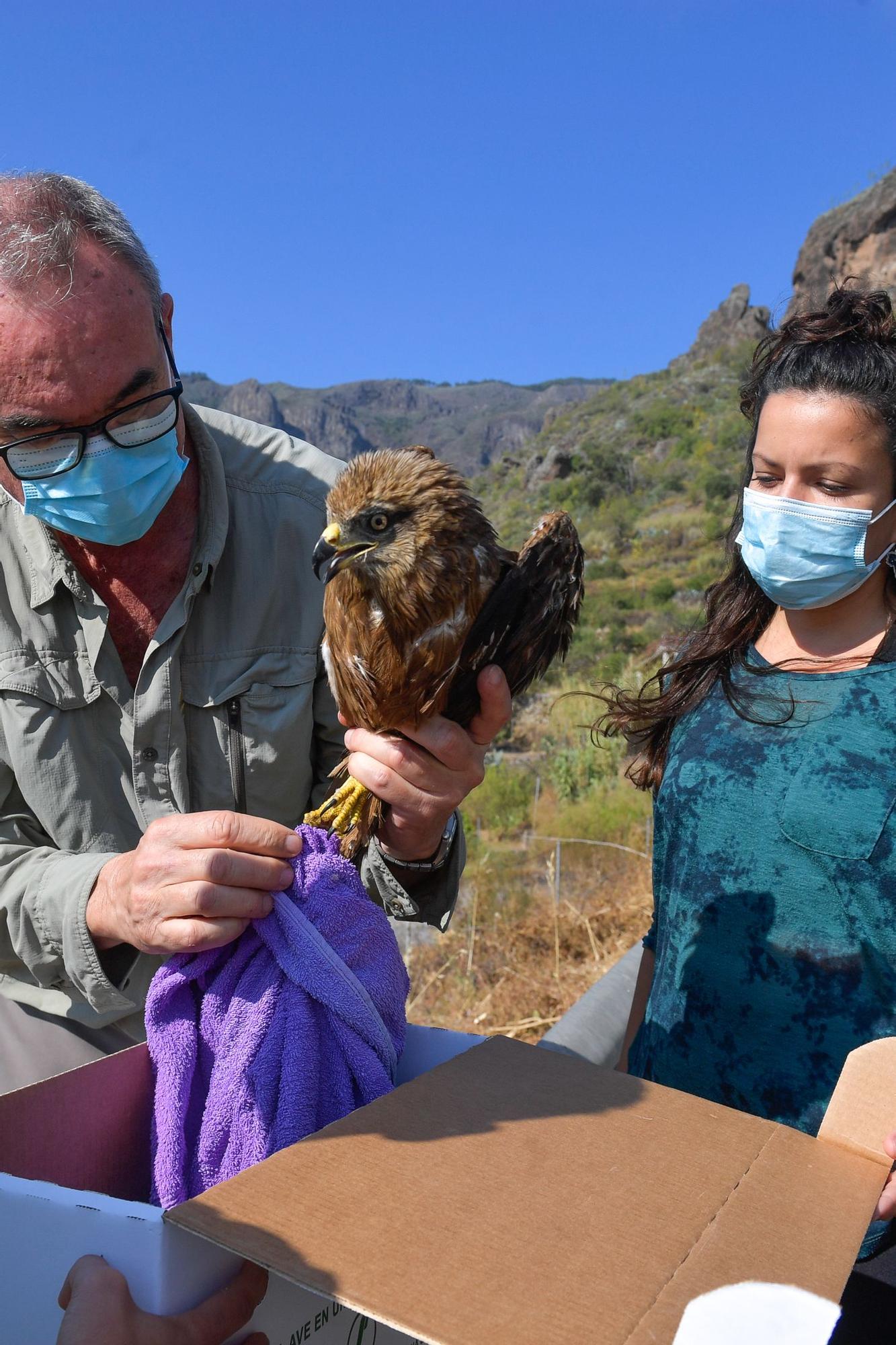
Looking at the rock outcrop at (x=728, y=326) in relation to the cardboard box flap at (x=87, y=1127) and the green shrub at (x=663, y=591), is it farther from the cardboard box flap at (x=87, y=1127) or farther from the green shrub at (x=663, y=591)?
the cardboard box flap at (x=87, y=1127)

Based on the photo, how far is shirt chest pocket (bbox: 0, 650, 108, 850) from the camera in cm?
273

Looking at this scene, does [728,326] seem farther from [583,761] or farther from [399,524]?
[399,524]

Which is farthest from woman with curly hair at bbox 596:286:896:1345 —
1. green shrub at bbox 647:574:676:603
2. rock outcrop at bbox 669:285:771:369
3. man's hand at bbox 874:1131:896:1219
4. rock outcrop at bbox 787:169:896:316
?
rock outcrop at bbox 669:285:771:369

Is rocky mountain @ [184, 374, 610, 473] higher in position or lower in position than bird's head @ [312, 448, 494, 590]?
higher

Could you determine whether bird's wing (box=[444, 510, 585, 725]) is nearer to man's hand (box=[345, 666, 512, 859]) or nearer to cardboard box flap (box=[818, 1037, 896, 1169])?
man's hand (box=[345, 666, 512, 859])

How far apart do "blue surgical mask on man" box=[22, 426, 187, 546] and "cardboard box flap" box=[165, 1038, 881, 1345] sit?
1.94 meters

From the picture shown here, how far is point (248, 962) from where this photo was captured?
5.60ft

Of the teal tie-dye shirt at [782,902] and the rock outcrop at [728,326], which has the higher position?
the rock outcrop at [728,326]

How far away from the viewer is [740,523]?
129 inches

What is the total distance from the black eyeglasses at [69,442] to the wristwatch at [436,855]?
1.40 m

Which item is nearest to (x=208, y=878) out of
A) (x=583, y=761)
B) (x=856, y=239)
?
(x=583, y=761)

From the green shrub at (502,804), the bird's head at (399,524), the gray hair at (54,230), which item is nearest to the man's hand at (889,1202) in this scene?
the bird's head at (399,524)

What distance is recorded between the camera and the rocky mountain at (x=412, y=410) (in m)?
72.3

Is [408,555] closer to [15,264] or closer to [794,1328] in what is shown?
[15,264]
